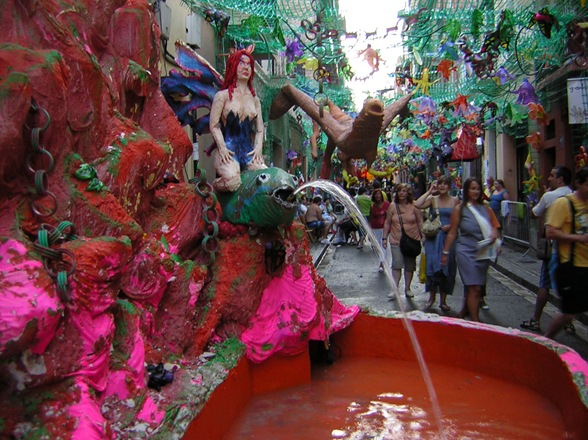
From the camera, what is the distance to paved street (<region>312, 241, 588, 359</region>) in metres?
6.91

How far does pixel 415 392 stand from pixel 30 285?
10.3 feet

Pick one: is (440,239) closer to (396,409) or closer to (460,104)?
(396,409)

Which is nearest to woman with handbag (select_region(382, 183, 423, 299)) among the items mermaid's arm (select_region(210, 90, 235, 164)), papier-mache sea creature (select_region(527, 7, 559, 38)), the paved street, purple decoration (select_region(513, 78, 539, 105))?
the paved street

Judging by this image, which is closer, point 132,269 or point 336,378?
point 132,269

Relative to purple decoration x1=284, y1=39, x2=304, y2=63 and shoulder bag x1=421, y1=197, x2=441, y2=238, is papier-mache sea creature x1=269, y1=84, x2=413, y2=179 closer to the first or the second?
shoulder bag x1=421, y1=197, x2=441, y2=238

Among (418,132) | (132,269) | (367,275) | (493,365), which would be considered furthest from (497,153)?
(132,269)

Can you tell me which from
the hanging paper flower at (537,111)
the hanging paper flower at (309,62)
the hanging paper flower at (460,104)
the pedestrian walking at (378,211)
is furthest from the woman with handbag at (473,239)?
the hanging paper flower at (460,104)

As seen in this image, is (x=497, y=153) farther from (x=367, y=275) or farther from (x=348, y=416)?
(x=348, y=416)

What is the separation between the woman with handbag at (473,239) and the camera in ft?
19.3

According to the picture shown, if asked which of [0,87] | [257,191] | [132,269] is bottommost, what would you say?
[132,269]

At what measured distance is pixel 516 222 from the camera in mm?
14438

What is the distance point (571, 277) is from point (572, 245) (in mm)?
258

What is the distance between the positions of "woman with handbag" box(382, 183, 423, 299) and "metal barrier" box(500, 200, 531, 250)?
20.4 ft

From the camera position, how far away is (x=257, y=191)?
4102 mm
